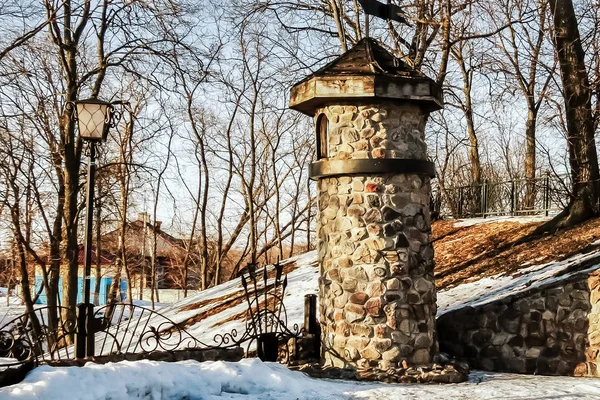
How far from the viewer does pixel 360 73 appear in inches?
302

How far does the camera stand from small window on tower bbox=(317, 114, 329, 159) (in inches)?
322

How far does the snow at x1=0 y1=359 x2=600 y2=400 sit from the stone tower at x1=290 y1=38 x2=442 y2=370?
2.25 ft

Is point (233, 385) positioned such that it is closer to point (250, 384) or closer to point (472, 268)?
point (250, 384)

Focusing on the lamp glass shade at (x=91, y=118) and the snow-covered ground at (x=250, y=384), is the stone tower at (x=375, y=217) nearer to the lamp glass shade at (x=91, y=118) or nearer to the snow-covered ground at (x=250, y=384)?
the snow-covered ground at (x=250, y=384)

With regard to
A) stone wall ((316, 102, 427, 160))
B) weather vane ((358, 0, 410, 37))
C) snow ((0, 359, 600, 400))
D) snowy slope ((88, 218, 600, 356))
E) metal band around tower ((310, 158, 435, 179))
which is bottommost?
snow ((0, 359, 600, 400))

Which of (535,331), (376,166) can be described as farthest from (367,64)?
(535,331)

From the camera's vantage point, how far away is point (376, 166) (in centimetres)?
761

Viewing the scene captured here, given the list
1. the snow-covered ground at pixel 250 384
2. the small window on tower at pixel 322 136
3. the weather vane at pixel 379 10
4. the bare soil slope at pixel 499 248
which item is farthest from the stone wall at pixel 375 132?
the bare soil slope at pixel 499 248

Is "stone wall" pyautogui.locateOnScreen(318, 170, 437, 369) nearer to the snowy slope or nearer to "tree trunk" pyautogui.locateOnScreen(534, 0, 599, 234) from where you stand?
the snowy slope

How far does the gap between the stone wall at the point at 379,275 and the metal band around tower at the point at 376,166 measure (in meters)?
0.09

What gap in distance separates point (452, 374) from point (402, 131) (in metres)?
2.74

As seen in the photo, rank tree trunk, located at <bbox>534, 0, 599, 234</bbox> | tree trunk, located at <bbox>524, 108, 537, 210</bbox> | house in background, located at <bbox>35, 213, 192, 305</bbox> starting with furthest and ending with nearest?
1. house in background, located at <bbox>35, 213, 192, 305</bbox>
2. tree trunk, located at <bbox>524, 108, 537, 210</bbox>
3. tree trunk, located at <bbox>534, 0, 599, 234</bbox>

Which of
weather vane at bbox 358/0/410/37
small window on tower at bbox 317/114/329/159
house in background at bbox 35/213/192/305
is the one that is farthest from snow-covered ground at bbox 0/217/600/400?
house in background at bbox 35/213/192/305

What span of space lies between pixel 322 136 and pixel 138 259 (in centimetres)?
2904
